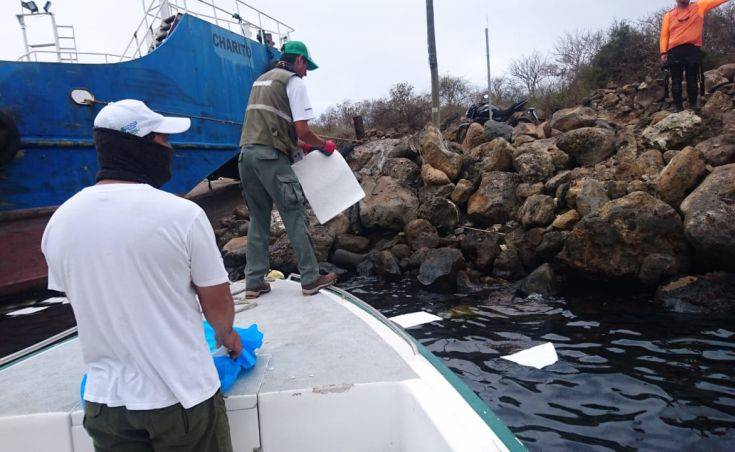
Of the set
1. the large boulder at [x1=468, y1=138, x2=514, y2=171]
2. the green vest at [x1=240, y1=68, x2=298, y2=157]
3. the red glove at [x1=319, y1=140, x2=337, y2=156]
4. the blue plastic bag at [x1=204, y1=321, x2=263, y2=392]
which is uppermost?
the green vest at [x1=240, y1=68, x2=298, y2=157]

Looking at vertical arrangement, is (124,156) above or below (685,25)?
below

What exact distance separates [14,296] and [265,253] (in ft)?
17.7

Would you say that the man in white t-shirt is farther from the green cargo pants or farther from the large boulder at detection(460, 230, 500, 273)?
the large boulder at detection(460, 230, 500, 273)

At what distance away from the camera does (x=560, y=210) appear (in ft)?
22.9

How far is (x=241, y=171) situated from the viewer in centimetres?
382

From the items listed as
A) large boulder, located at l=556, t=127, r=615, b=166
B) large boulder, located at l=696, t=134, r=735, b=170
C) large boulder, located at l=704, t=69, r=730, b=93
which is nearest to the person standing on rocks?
large boulder, located at l=704, t=69, r=730, b=93

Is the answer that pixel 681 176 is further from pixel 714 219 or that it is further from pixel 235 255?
pixel 235 255

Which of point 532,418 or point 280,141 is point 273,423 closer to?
point 532,418

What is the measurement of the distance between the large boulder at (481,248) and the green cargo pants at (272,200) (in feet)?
12.0

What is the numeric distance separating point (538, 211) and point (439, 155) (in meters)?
2.65

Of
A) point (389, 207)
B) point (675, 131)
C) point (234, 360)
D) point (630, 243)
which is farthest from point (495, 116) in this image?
point (234, 360)

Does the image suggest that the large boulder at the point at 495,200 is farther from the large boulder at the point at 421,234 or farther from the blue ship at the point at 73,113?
the blue ship at the point at 73,113

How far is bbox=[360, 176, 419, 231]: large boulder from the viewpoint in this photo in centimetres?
812

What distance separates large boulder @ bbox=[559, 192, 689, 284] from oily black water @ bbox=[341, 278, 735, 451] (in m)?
0.32
